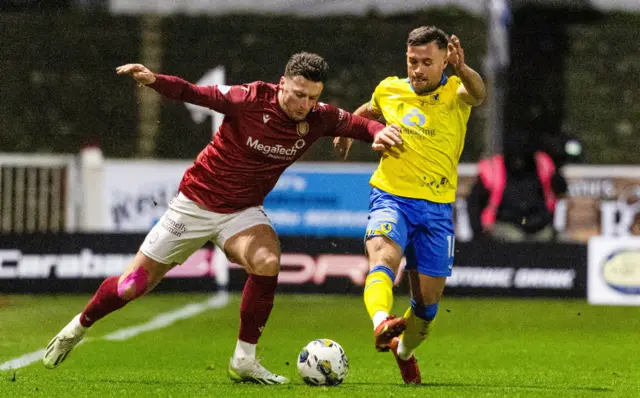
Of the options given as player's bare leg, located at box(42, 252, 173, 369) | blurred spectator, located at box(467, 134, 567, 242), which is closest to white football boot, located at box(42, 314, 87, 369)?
player's bare leg, located at box(42, 252, 173, 369)

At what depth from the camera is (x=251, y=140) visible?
813 cm

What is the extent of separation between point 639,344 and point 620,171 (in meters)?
7.65

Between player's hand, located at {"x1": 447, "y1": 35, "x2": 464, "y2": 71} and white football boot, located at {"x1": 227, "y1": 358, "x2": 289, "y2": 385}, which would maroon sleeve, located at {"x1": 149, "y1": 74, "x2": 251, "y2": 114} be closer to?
player's hand, located at {"x1": 447, "y1": 35, "x2": 464, "y2": 71}

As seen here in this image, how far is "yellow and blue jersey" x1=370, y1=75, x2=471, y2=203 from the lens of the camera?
8.13m

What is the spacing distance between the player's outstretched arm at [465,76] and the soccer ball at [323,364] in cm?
180

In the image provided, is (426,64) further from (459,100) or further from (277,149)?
(277,149)

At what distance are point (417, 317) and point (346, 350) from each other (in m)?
2.51

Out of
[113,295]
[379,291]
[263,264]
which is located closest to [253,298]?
[263,264]

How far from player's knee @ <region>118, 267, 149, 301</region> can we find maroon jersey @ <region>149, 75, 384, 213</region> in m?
0.59

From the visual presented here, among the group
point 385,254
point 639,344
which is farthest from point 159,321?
point 385,254

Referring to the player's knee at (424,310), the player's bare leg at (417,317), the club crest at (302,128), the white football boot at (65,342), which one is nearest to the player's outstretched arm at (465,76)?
the club crest at (302,128)

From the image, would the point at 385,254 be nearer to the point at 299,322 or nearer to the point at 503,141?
the point at 299,322

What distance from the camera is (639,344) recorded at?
11.3m

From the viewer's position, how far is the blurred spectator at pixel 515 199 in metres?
15.7
